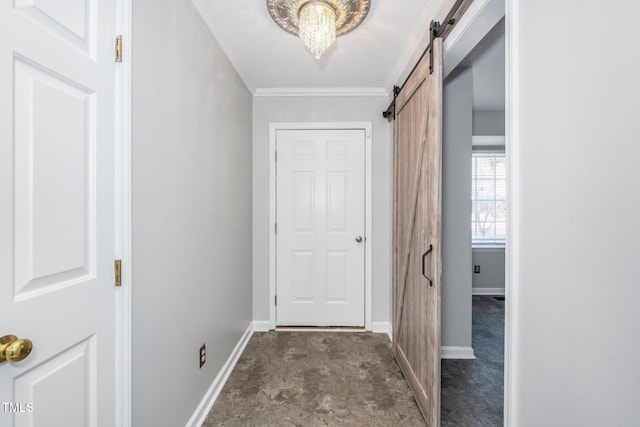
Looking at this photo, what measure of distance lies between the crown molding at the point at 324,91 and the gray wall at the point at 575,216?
201 centimetres

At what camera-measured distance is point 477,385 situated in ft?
6.81

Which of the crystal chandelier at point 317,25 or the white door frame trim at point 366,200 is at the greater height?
the crystal chandelier at point 317,25

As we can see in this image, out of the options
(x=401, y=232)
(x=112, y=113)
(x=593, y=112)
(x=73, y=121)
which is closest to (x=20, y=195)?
(x=73, y=121)

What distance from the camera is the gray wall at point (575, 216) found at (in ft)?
2.08

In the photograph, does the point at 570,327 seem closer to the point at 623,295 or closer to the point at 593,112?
the point at 623,295

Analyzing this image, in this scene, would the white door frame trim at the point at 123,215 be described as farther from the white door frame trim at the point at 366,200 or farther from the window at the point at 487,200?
the window at the point at 487,200

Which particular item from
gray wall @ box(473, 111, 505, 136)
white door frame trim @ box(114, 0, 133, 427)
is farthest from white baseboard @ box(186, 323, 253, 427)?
gray wall @ box(473, 111, 505, 136)

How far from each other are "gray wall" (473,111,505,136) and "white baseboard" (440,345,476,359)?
308cm

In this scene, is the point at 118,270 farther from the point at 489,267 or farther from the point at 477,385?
the point at 489,267

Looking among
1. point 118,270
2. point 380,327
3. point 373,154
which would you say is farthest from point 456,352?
point 118,270

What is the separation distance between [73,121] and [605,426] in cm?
168

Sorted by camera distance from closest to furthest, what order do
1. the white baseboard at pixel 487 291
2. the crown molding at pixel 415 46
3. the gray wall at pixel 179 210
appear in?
the gray wall at pixel 179 210, the crown molding at pixel 415 46, the white baseboard at pixel 487 291

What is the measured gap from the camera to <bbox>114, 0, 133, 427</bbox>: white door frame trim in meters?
1.02

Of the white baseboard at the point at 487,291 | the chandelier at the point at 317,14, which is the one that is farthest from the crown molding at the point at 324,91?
the white baseboard at the point at 487,291
